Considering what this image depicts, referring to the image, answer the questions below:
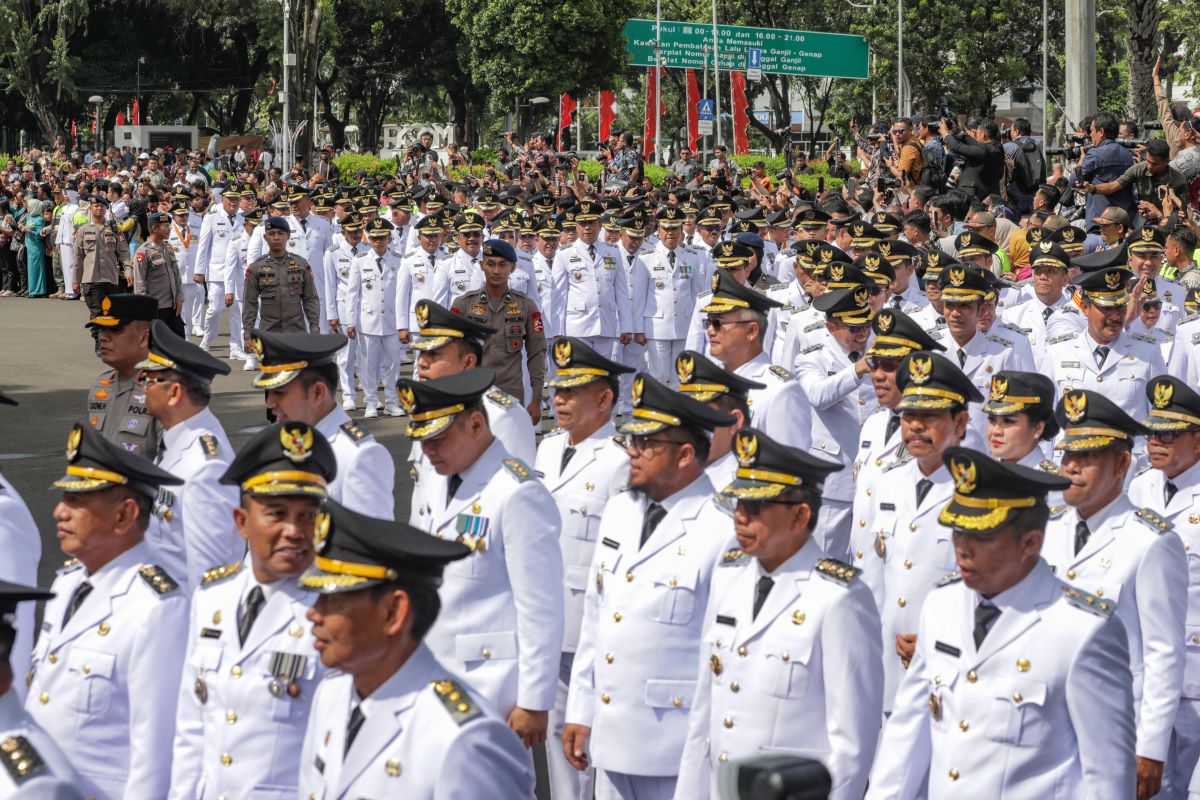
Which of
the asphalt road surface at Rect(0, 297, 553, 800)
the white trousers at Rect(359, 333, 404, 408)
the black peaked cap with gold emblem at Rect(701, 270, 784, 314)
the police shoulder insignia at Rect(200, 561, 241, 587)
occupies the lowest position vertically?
the asphalt road surface at Rect(0, 297, 553, 800)

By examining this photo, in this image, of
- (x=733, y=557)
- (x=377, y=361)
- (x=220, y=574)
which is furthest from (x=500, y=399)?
(x=377, y=361)

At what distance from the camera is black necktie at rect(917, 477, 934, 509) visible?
656 centimetres

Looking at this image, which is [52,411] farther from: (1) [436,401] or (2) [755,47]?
(2) [755,47]

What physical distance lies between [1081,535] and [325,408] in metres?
2.95

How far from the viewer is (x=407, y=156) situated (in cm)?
3788

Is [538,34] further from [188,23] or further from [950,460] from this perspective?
[950,460]

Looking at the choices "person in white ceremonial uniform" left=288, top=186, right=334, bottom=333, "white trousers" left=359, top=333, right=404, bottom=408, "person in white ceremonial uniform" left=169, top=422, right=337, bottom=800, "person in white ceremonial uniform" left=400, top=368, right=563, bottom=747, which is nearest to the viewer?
"person in white ceremonial uniform" left=169, top=422, right=337, bottom=800

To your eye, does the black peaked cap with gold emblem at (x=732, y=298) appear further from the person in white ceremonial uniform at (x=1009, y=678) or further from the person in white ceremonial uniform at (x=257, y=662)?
the person in white ceremonial uniform at (x=257, y=662)

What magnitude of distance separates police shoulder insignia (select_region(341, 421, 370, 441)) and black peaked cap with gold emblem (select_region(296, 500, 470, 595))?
278 cm

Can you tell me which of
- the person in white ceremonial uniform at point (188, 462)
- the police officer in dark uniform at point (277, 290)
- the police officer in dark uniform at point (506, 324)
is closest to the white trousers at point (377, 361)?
the police officer in dark uniform at point (277, 290)

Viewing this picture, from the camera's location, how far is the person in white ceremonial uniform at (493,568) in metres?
5.56

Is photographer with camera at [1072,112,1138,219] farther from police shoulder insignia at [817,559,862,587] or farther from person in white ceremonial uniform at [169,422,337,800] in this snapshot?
person in white ceremonial uniform at [169,422,337,800]

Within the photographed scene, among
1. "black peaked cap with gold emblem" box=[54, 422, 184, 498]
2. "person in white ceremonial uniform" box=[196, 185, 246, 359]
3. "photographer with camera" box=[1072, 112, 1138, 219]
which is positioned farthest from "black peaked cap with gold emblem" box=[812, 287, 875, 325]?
"person in white ceremonial uniform" box=[196, 185, 246, 359]

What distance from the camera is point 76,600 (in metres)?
4.89
